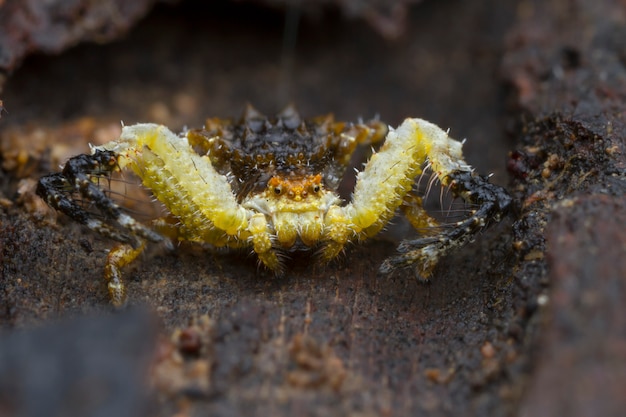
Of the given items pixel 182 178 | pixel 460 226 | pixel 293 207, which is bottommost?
pixel 460 226

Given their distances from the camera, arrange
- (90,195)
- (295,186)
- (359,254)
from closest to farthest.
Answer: (90,195)
(295,186)
(359,254)

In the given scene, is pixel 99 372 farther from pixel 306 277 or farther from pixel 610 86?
pixel 610 86

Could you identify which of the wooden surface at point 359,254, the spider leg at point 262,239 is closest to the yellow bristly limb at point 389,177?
the wooden surface at point 359,254

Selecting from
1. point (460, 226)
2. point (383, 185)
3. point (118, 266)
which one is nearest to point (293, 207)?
point (383, 185)

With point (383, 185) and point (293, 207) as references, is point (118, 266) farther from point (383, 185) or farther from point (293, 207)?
point (383, 185)

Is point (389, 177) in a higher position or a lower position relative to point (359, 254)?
higher

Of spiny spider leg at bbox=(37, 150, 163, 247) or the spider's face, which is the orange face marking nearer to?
the spider's face

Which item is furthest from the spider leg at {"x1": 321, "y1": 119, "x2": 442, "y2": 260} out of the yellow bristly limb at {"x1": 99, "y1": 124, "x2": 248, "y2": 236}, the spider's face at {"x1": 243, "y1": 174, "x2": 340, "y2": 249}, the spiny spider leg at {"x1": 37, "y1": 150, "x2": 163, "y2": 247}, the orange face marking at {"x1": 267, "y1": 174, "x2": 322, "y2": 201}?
the spiny spider leg at {"x1": 37, "y1": 150, "x2": 163, "y2": 247}
